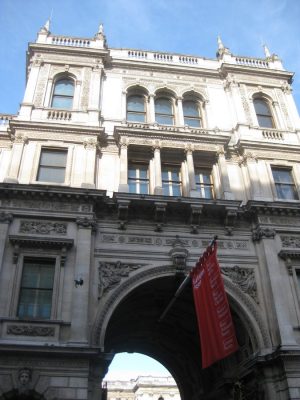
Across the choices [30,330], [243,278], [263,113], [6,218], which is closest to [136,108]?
[263,113]

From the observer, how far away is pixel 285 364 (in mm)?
14953

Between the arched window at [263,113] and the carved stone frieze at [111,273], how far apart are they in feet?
36.8

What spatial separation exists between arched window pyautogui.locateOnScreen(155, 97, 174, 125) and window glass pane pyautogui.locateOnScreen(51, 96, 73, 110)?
4395 mm

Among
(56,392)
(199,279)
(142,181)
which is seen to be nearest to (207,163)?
(142,181)

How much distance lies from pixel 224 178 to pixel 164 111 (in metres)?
5.52

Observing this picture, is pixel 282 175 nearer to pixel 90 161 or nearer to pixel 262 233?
pixel 262 233

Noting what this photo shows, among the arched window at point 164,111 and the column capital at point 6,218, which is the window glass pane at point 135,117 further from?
the column capital at point 6,218

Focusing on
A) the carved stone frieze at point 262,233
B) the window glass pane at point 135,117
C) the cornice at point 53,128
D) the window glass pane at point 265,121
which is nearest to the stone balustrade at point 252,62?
the window glass pane at point 265,121

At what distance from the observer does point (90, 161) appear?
19297mm

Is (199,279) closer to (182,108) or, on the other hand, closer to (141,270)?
(141,270)

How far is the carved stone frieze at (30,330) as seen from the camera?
14.4m

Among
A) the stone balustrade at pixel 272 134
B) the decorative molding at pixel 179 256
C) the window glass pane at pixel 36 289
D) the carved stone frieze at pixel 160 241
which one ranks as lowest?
the window glass pane at pixel 36 289

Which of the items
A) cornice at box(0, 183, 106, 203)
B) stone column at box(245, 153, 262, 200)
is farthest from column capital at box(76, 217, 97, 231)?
stone column at box(245, 153, 262, 200)

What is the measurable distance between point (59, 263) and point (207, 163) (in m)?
8.79
